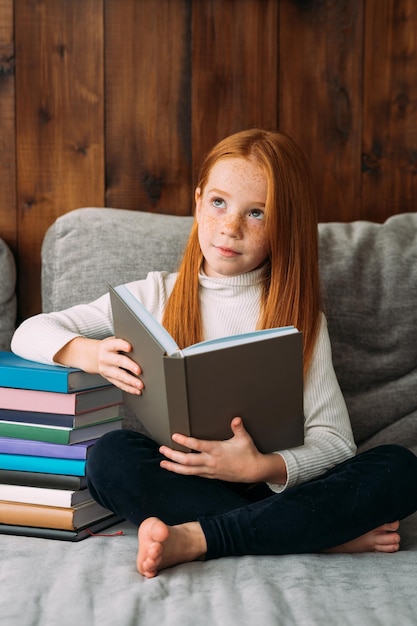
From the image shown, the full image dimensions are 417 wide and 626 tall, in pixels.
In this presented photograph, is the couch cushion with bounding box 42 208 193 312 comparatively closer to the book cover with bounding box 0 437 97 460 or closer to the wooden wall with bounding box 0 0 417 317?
the wooden wall with bounding box 0 0 417 317

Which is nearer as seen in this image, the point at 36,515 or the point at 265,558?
the point at 265,558

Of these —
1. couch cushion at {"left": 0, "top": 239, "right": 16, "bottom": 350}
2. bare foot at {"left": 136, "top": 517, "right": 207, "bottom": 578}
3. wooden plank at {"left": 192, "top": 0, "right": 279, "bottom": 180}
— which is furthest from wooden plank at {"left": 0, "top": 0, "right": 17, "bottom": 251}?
bare foot at {"left": 136, "top": 517, "right": 207, "bottom": 578}

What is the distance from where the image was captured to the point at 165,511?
3.84ft

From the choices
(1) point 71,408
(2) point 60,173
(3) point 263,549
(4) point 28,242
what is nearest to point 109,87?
(2) point 60,173

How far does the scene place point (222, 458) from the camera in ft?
3.72

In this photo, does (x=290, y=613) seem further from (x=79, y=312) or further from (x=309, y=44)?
(x=309, y=44)

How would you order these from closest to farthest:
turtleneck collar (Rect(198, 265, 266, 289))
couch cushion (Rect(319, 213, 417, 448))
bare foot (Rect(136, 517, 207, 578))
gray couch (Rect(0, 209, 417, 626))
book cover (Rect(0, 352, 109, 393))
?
gray couch (Rect(0, 209, 417, 626))
bare foot (Rect(136, 517, 207, 578))
book cover (Rect(0, 352, 109, 393))
turtleneck collar (Rect(198, 265, 266, 289))
couch cushion (Rect(319, 213, 417, 448))

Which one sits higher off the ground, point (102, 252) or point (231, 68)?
point (231, 68)

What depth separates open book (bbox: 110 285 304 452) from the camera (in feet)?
3.43

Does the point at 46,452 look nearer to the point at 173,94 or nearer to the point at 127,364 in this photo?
the point at 127,364

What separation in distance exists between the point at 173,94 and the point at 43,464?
929mm

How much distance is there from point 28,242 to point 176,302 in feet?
1.82

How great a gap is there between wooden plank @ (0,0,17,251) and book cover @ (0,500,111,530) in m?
0.73

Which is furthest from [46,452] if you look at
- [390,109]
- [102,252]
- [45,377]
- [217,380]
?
[390,109]
